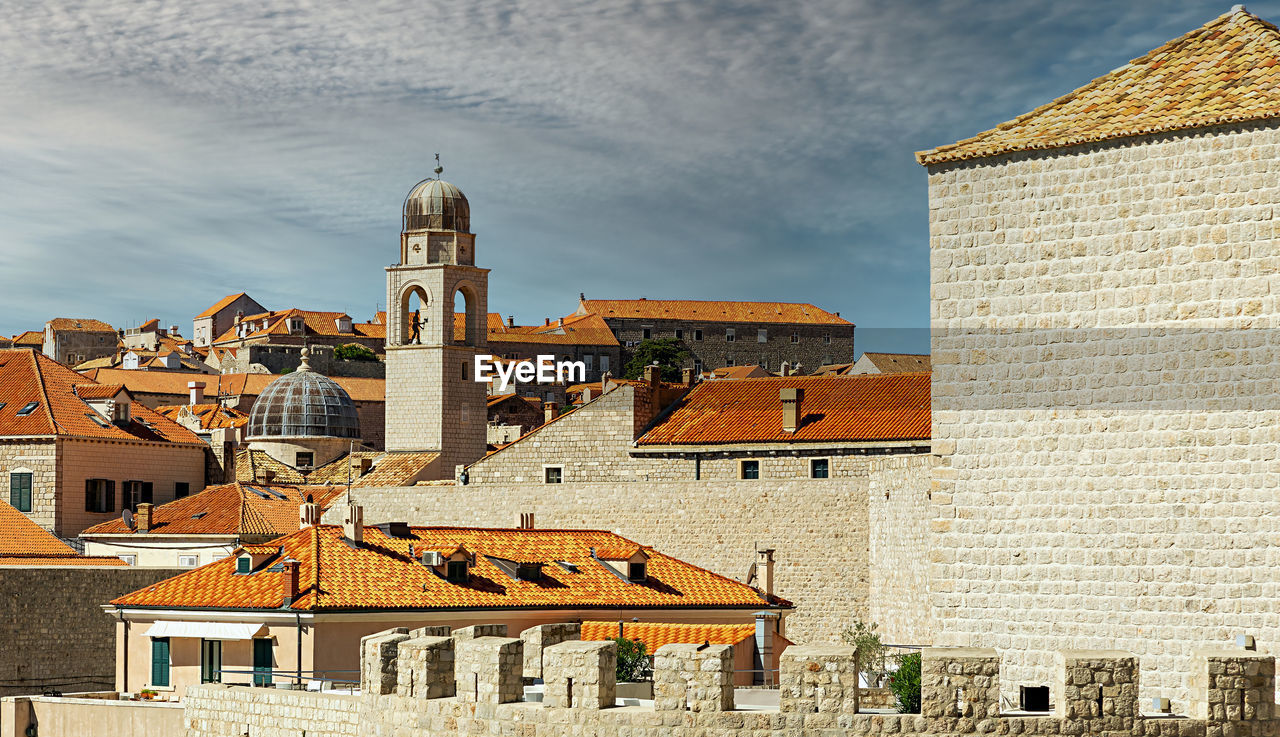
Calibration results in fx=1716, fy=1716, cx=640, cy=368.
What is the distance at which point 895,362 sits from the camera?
251 feet

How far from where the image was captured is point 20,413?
38438 mm

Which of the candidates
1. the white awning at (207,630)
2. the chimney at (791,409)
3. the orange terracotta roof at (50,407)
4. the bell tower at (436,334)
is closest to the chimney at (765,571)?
the chimney at (791,409)

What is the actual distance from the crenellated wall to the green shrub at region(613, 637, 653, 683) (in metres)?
8.35

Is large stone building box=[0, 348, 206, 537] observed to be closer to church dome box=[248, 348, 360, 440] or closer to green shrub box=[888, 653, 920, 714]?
church dome box=[248, 348, 360, 440]

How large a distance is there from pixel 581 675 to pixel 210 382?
83602 millimetres

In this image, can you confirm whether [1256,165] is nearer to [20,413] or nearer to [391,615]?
[391,615]

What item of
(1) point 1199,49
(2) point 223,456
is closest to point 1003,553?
(1) point 1199,49

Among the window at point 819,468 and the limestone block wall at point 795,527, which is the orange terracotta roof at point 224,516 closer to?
the limestone block wall at point 795,527

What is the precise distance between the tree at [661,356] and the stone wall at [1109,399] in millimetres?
80739

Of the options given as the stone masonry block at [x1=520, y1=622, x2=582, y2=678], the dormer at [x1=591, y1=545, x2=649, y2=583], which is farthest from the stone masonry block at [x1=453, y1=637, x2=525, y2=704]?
the dormer at [x1=591, y1=545, x2=649, y2=583]

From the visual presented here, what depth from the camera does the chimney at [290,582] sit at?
2225cm

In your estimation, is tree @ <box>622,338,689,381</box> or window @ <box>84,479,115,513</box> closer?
window @ <box>84,479,115,513</box>

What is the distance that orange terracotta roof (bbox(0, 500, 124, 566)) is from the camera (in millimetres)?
32469

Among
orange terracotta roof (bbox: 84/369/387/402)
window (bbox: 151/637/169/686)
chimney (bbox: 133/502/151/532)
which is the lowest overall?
window (bbox: 151/637/169/686)
